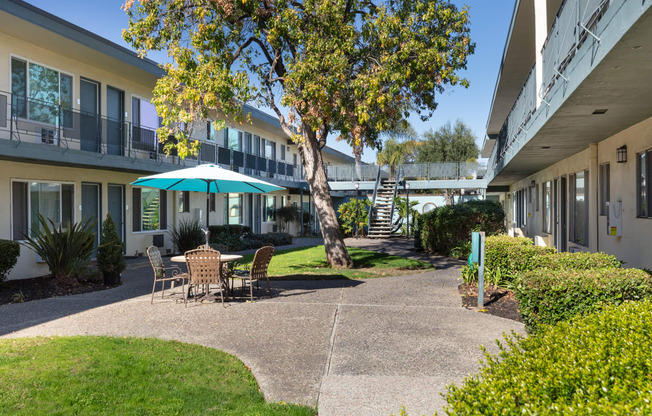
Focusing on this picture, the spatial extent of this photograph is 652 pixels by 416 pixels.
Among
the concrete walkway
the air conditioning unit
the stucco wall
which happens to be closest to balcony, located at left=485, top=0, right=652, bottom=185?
the stucco wall

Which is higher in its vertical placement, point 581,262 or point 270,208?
point 270,208

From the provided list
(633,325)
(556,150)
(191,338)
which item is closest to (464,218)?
(556,150)

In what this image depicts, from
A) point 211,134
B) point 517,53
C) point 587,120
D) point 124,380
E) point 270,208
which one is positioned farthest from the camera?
point 270,208

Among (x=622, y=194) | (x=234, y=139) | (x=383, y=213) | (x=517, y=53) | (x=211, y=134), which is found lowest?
(x=383, y=213)

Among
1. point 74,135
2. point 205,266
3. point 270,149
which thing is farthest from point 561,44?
point 270,149

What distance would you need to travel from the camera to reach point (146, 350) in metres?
5.36

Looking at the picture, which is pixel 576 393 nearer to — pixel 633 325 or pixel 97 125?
pixel 633 325

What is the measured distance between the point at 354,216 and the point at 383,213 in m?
1.75

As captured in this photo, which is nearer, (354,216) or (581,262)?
(581,262)

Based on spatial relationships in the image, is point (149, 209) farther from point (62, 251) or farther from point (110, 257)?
point (62, 251)

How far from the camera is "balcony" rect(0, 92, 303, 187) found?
418 inches

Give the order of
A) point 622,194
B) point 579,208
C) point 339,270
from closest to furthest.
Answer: point 622,194 → point 579,208 → point 339,270

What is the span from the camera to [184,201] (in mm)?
18750

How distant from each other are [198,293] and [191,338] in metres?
3.19
